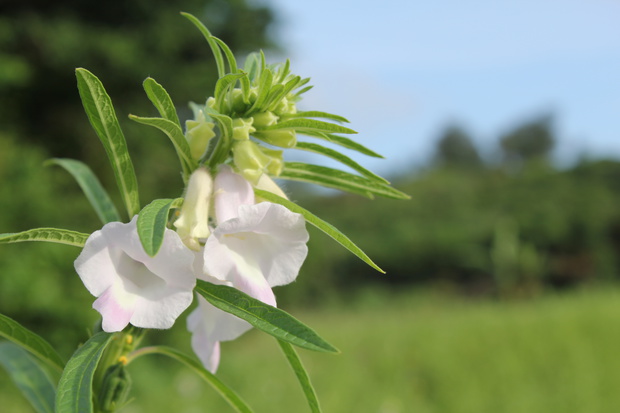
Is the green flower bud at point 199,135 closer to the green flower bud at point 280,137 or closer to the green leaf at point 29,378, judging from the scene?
the green flower bud at point 280,137

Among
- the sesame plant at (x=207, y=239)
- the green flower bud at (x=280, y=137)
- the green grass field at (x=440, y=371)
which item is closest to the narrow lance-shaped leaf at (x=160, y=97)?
the sesame plant at (x=207, y=239)

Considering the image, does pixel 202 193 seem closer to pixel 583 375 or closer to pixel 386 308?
pixel 583 375

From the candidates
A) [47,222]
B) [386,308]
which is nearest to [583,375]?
[47,222]

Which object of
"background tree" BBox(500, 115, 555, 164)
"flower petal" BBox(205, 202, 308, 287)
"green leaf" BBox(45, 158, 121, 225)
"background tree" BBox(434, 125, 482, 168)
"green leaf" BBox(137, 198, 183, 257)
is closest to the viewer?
"green leaf" BBox(137, 198, 183, 257)

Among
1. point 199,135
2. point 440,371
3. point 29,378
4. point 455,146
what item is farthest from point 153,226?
point 455,146

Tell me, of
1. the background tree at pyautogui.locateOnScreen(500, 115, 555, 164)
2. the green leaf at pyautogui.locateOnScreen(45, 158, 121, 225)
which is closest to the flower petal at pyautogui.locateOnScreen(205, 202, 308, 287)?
the green leaf at pyautogui.locateOnScreen(45, 158, 121, 225)

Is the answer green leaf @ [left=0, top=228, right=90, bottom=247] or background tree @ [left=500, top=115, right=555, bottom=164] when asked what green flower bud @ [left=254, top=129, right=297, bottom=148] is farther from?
background tree @ [left=500, top=115, right=555, bottom=164]

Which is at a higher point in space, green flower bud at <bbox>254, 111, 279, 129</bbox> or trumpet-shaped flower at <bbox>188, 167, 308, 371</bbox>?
green flower bud at <bbox>254, 111, 279, 129</bbox>
